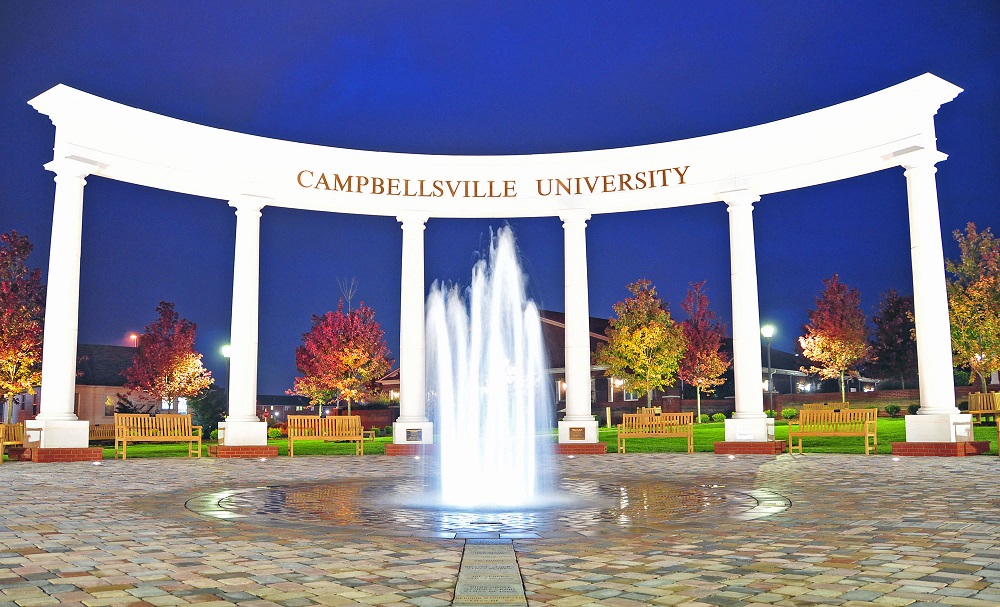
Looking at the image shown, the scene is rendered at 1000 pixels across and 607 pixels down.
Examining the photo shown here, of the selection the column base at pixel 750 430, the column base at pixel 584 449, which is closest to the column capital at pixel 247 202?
the column base at pixel 584 449

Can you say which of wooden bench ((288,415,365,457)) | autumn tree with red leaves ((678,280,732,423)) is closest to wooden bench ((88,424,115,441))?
wooden bench ((288,415,365,457))

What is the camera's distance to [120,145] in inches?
747

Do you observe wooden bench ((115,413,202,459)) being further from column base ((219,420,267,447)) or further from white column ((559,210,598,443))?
white column ((559,210,598,443))

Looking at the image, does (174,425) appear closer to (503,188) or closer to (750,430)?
(503,188)

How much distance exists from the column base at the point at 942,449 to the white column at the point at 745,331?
121 inches

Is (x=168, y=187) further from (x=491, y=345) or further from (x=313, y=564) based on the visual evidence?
(x=313, y=564)

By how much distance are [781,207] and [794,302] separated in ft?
26.0

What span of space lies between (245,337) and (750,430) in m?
12.8

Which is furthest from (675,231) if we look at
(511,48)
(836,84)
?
(511,48)

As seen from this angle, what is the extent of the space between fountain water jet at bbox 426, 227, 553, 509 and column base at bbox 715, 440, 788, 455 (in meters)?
4.36

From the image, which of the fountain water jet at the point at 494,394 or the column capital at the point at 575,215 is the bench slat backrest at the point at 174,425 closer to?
the fountain water jet at the point at 494,394

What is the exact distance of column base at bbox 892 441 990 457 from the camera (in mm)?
17141

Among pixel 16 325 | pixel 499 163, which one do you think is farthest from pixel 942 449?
pixel 16 325

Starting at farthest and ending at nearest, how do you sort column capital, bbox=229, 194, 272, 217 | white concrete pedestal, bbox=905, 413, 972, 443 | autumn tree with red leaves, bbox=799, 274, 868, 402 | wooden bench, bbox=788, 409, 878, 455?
autumn tree with red leaves, bbox=799, 274, 868, 402 → column capital, bbox=229, 194, 272, 217 → wooden bench, bbox=788, 409, 878, 455 → white concrete pedestal, bbox=905, 413, 972, 443
